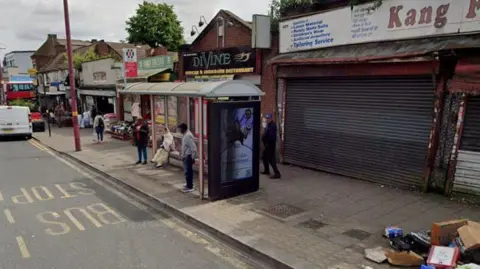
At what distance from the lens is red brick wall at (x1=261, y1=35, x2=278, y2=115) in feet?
37.6

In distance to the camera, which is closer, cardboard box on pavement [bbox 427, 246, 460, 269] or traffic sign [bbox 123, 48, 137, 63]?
cardboard box on pavement [bbox 427, 246, 460, 269]

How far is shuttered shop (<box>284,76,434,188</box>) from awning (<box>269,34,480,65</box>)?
69 cm

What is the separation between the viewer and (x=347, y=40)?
359 inches

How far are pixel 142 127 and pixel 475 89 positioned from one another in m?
9.09

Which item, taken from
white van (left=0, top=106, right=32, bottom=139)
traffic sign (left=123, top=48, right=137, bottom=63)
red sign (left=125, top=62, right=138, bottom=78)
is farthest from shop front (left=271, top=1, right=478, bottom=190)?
white van (left=0, top=106, right=32, bottom=139)

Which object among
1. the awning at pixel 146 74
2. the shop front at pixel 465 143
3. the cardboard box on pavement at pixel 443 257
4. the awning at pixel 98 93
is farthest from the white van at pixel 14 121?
the cardboard box on pavement at pixel 443 257

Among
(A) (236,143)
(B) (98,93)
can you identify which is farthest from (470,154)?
(B) (98,93)

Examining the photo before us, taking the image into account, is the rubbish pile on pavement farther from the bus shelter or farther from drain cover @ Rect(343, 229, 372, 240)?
the bus shelter

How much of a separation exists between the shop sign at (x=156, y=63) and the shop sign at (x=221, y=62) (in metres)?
2.34

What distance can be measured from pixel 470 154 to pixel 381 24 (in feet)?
11.4

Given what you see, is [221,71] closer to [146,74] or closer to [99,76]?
[146,74]

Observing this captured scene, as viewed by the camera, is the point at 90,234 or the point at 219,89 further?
the point at 219,89

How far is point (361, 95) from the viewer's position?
9031mm

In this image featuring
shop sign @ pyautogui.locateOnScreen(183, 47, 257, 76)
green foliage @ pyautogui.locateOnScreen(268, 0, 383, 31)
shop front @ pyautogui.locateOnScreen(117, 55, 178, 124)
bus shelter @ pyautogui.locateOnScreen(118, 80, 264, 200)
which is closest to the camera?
bus shelter @ pyautogui.locateOnScreen(118, 80, 264, 200)
